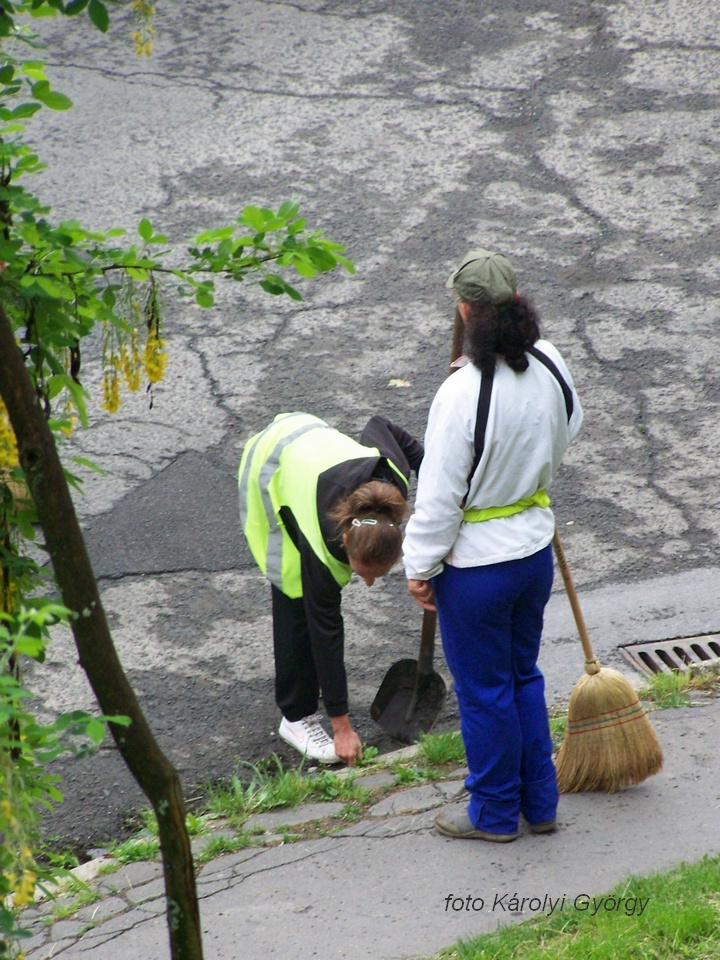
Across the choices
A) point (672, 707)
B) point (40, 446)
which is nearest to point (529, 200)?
point (672, 707)

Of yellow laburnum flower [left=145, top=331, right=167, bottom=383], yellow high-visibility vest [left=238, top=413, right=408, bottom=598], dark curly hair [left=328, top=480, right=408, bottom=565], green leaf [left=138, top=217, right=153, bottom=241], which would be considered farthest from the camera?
yellow high-visibility vest [left=238, top=413, right=408, bottom=598]

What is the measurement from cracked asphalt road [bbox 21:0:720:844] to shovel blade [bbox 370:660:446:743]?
0.39ft

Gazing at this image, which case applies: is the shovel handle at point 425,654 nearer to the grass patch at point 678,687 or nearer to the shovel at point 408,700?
the shovel at point 408,700

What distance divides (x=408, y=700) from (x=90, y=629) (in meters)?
2.63

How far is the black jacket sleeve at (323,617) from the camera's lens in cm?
376

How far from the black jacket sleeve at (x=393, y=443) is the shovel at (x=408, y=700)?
2.31 feet

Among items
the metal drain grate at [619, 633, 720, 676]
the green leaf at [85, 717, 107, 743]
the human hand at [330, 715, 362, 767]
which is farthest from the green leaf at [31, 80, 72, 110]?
the metal drain grate at [619, 633, 720, 676]

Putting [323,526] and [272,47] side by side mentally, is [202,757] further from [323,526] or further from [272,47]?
[272,47]

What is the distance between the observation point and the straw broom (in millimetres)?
3525

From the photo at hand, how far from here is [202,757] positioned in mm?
4125

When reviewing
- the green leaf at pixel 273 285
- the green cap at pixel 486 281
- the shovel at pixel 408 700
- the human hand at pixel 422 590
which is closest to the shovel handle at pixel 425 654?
the shovel at pixel 408 700

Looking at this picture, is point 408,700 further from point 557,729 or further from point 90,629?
point 90,629

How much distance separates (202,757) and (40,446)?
264cm

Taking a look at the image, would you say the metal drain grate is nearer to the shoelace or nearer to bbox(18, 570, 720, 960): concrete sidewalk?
bbox(18, 570, 720, 960): concrete sidewalk
